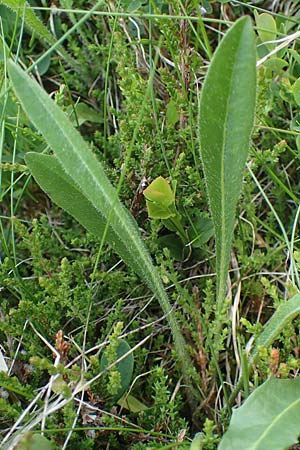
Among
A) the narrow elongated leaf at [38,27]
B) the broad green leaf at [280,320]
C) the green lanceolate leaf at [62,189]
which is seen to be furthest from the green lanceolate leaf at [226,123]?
the narrow elongated leaf at [38,27]

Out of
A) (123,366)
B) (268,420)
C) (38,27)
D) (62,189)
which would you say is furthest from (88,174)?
(38,27)

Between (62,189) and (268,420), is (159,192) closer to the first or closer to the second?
(62,189)

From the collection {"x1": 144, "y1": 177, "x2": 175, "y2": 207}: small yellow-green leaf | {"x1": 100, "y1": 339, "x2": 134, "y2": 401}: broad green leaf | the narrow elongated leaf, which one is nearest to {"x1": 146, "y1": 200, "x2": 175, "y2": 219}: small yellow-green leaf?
{"x1": 144, "y1": 177, "x2": 175, "y2": 207}: small yellow-green leaf

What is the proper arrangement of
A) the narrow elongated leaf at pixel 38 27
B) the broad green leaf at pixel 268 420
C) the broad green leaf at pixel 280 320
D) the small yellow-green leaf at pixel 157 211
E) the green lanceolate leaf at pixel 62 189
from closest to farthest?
1. the broad green leaf at pixel 268 420
2. the broad green leaf at pixel 280 320
3. the green lanceolate leaf at pixel 62 189
4. the small yellow-green leaf at pixel 157 211
5. the narrow elongated leaf at pixel 38 27

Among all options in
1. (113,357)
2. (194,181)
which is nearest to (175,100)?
(194,181)

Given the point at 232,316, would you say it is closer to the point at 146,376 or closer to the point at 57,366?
the point at 146,376

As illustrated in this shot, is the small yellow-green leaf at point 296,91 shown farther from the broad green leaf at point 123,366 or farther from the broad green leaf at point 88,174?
the broad green leaf at point 123,366
